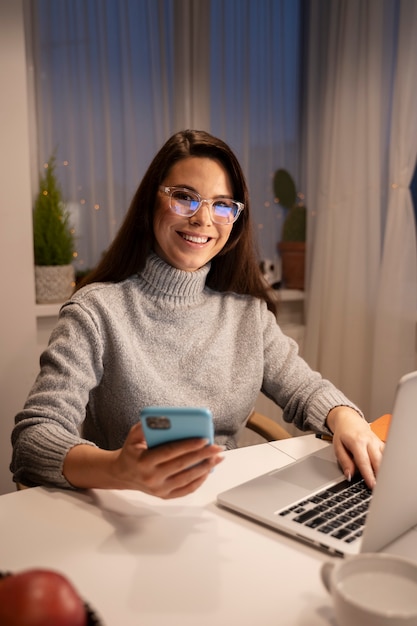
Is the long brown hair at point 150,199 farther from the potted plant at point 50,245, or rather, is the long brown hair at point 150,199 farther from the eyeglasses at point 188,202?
the potted plant at point 50,245

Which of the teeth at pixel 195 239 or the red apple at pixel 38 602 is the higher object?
the teeth at pixel 195 239

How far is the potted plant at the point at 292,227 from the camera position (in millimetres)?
3545

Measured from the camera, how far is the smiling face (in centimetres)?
168

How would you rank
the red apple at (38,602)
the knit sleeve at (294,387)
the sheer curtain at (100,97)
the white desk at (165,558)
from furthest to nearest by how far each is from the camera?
the sheer curtain at (100,97)
the knit sleeve at (294,387)
the white desk at (165,558)
the red apple at (38,602)

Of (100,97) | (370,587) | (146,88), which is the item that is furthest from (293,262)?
A: (370,587)

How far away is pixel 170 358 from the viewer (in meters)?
1.71

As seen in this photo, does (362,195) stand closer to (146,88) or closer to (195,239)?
(146,88)

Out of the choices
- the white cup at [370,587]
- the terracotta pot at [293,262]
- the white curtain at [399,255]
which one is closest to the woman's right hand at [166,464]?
the white cup at [370,587]

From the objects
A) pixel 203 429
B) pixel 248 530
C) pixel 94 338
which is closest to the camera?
pixel 203 429

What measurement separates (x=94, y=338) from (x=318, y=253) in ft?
6.41

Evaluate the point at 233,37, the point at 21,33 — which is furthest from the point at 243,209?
the point at 233,37

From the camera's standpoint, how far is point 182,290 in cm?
175

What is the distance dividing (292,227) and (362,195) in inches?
22.7

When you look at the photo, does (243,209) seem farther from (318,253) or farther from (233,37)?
(233,37)
